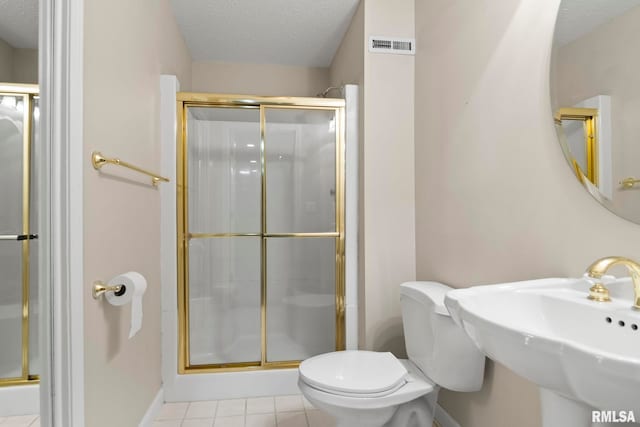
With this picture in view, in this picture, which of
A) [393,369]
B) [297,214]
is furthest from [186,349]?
[393,369]

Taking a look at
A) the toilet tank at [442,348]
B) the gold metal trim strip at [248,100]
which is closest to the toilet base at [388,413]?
the toilet tank at [442,348]

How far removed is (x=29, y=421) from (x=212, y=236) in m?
1.35

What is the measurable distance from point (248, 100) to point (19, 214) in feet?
5.08

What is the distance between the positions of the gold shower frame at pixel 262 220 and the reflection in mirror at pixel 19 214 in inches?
46.7

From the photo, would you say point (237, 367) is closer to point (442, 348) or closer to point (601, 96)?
point (442, 348)

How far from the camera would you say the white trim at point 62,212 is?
3.17ft

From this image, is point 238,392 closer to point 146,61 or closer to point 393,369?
point 393,369

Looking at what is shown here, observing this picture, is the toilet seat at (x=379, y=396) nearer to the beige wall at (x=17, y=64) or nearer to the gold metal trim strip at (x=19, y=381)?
the gold metal trim strip at (x=19, y=381)

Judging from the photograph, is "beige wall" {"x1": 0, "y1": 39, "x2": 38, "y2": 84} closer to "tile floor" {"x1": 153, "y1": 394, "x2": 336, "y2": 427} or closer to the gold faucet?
the gold faucet

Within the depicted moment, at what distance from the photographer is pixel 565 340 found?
60 cm

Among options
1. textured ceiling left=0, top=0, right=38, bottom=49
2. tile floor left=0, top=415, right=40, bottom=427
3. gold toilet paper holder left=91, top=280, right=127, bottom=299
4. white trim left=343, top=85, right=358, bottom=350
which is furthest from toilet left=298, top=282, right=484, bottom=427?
textured ceiling left=0, top=0, right=38, bottom=49

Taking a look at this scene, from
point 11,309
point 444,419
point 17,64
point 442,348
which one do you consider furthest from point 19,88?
point 444,419

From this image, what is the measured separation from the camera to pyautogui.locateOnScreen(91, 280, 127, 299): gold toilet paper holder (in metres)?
1.22

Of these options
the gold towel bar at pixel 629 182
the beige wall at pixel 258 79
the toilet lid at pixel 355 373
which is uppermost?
the beige wall at pixel 258 79
